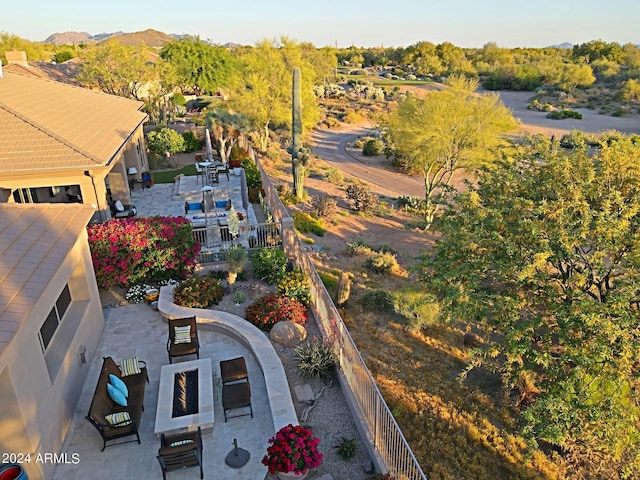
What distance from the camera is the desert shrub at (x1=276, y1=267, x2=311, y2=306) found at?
12086mm

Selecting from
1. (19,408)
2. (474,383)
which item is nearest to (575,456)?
(474,383)

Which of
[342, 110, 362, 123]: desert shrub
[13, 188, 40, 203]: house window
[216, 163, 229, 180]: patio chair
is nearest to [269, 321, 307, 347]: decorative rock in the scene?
[13, 188, 40, 203]: house window

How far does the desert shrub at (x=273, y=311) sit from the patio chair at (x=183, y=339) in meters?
1.55

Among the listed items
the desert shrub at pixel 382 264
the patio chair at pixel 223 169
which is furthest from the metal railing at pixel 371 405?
the patio chair at pixel 223 169

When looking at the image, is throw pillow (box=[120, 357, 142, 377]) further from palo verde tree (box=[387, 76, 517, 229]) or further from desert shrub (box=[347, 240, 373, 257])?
palo verde tree (box=[387, 76, 517, 229])

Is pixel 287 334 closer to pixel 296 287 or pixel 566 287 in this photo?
pixel 296 287

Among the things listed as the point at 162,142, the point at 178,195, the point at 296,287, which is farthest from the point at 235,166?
the point at 296,287

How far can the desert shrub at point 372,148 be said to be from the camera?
4136 centimetres

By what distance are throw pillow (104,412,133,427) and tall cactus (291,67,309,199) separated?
19970 mm

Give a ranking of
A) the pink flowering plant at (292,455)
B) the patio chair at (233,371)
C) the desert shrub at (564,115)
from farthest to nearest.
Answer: the desert shrub at (564,115), the patio chair at (233,371), the pink flowering plant at (292,455)

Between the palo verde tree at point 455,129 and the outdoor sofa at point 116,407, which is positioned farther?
the palo verde tree at point 455,129

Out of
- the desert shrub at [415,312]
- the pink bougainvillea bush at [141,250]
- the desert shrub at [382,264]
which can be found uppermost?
the pink bougainvillea bush at [141,250]

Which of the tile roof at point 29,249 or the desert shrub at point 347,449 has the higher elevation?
the tile roof at point 29,249

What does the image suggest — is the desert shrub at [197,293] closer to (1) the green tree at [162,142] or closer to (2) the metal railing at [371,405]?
(2) the metal railing at [371,405]
